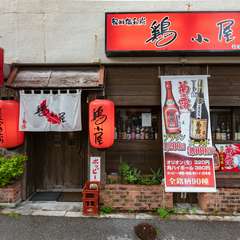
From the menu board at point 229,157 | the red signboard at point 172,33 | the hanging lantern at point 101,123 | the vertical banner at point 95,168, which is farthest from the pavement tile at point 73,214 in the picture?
the red signboard at point 172,33

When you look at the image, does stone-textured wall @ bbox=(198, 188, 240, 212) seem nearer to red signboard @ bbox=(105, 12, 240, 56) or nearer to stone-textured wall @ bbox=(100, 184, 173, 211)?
stone-textured wall @ bbox=(100, 184, 173, 211)

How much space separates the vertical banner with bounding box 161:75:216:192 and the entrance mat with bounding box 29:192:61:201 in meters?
3.55

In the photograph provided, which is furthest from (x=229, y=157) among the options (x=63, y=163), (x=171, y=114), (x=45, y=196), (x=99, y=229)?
(x=45, y=196)

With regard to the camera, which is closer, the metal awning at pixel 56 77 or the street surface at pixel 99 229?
the street surface at pixel 99 229

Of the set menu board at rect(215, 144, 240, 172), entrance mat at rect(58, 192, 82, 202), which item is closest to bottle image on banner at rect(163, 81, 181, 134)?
menu board at rect(215, 144, 240, 172)

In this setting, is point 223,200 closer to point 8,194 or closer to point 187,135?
point 187,135

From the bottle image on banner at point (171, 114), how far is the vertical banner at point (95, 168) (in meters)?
2.15

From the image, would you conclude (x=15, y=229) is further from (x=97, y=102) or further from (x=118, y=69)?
(x=118, y=69)

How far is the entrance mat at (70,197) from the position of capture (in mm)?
9031

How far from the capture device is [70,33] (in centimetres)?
887

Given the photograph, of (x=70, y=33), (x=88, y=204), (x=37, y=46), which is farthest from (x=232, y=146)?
(x=37, y=46)

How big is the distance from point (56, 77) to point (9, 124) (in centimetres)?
187

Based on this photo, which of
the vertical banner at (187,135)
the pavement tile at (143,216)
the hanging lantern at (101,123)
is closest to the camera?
the hanging lantern at (101,123)

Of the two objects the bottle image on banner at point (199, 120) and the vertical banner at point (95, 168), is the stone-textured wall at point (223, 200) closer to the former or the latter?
the bottle image on banner at point (199, 120)
